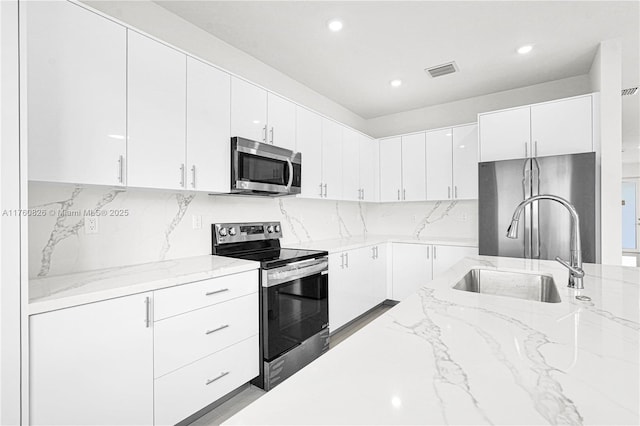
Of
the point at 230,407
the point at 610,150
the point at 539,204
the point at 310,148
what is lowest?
the point at 230,407

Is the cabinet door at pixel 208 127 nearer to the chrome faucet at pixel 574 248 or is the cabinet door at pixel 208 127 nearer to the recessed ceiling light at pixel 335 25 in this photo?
the recessed ceiling light at pixel 335 25

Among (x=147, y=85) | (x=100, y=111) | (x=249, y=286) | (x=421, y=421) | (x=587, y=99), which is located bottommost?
(x=249, y=286)

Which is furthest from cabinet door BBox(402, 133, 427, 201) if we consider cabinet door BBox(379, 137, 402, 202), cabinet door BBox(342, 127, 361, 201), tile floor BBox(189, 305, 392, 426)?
tile floor BBox(189, 305, 392, 426)

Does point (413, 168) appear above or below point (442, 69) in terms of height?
below

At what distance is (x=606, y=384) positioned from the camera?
59cm

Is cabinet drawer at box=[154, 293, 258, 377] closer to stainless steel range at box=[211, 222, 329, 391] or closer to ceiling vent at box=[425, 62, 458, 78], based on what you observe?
stainless steel range at box=[211, 222, 329, 391]

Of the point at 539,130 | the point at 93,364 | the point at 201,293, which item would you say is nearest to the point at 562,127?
the point at 539,130

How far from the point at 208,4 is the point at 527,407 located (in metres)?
2.69

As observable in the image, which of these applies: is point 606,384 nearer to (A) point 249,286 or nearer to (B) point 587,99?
(A) point 249,286

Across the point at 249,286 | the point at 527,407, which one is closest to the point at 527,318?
the point at 527,407

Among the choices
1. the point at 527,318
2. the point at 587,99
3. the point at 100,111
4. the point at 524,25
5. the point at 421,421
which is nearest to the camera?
the point at 421,421

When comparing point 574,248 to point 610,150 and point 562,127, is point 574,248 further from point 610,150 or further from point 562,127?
point 562,127

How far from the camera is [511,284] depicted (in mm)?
1674

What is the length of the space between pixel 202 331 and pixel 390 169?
318 centimetres
